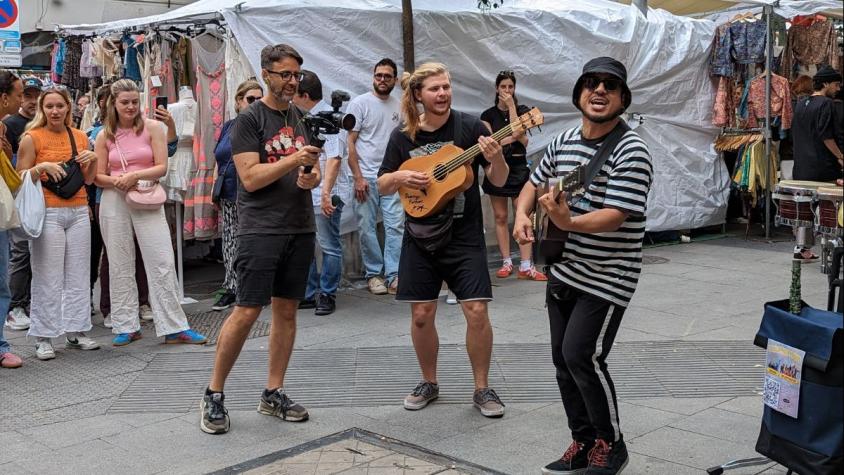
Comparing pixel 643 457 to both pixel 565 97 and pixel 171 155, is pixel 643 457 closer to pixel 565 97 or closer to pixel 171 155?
pixel 171 155

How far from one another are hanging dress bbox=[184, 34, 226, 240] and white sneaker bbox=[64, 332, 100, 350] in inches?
73.2

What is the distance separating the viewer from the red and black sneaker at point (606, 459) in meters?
4.17

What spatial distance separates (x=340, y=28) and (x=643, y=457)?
5580mm

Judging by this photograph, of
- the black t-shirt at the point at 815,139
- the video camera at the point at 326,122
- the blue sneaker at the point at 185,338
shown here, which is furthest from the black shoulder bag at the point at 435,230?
the black t-shirt at the point at 815,139

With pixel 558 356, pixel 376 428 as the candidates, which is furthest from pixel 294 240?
pixel 558 356

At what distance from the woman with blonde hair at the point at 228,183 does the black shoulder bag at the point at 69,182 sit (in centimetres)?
132

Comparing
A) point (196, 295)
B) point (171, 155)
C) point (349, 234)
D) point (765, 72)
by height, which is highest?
point (765, 72)

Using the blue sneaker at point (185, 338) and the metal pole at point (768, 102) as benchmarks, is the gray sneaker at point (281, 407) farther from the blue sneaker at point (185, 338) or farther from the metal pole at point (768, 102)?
the metal pole at point (768, 102)

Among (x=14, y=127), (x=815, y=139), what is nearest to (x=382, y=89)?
(x=14, y=127)

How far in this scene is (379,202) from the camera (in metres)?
8.80

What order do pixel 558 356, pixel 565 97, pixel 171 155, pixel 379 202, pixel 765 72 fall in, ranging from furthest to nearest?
pixel 765 72 → pixel 565 97 → pixel 379 202 → pixel 171 155 → pixel 558 356

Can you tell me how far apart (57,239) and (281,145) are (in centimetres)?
261

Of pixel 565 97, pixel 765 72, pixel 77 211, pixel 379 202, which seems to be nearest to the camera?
pixel 77 211

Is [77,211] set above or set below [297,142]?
below
